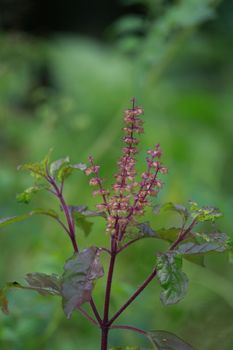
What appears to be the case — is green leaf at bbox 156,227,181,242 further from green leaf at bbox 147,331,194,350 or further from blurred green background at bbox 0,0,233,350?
blurred green background at bbox 0,0,233,350

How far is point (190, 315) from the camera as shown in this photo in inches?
58.0

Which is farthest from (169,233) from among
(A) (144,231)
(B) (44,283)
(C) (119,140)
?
(C) (119,140)

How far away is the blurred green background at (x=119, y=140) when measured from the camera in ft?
4.95

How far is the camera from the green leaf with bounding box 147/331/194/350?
740mm

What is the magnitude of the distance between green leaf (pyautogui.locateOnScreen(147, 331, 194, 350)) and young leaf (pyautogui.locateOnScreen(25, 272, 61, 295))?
0.11 meters

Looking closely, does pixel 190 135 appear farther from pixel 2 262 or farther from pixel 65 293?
pixel 65 293

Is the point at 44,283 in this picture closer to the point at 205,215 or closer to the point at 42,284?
the point at 42,284

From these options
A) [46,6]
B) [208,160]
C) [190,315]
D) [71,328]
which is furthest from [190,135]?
[46,6]

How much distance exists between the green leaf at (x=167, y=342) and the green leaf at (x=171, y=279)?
5cm

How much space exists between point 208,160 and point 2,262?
3.44 feet

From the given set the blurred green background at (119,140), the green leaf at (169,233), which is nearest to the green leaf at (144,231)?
the green leaf at (169,233)

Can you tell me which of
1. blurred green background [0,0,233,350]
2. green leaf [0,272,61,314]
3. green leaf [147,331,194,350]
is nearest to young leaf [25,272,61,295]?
green leaf [0,272,61,314]

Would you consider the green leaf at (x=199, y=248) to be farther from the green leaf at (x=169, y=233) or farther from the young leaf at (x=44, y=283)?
the young leaf at (x=44, y=283)

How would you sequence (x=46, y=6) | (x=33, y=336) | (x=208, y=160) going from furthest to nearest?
(x=46, y=6) → (x=208, y=160) → (x=33, y=336)
